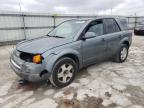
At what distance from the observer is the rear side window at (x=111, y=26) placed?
467 cm

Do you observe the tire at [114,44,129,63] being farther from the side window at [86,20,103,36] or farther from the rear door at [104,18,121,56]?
the side window at [86,20,103,36]

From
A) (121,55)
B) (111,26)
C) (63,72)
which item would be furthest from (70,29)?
(121,55)

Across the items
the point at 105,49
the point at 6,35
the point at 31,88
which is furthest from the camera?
the point at 6,35

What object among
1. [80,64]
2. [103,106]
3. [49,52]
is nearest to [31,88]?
[49,52]

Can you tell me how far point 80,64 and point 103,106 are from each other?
135 cm

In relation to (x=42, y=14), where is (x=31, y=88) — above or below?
below

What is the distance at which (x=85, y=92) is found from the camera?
130 inches

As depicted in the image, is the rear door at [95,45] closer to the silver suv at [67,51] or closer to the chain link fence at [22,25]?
the silver suv at [67,51]

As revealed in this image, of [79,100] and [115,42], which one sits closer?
[79,100]

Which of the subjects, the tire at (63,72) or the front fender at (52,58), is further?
the tire at (63,72)

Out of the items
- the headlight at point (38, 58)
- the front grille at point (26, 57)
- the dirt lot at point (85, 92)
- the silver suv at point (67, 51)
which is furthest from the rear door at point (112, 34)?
the front grille at point (26, 57)

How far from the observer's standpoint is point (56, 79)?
3326 millimetres

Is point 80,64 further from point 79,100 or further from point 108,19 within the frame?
point 108,19

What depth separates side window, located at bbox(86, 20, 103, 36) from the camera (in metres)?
4.15
